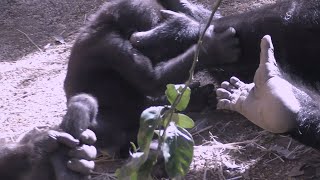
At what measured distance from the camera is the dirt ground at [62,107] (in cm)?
176

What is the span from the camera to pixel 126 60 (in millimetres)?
1841

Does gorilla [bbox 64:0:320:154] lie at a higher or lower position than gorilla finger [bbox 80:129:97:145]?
higher

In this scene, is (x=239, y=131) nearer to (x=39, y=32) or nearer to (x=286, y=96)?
(x=286, y=96)

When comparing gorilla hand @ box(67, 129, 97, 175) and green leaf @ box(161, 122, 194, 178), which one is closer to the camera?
green leaf @ box(161, 122, 194, 178)

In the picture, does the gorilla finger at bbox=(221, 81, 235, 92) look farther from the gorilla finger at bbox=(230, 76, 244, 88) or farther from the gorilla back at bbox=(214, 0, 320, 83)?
the gorilla back at bbox=(214, 0, 320, 83)

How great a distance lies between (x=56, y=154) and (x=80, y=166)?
0.09m

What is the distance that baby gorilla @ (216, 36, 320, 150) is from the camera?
59.6 inches

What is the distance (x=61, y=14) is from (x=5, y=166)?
65.0 inches

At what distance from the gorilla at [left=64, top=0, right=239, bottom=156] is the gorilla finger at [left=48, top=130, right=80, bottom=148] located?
15cm

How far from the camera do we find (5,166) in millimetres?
1664

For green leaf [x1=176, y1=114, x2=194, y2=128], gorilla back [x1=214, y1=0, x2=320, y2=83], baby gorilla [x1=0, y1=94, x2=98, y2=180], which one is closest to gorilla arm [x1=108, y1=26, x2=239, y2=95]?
gorilla back [x1=214, y1=0, x2=320, y2=83]

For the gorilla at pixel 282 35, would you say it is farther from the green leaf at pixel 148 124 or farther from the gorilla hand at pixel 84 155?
the green leaf at pixel 148 124

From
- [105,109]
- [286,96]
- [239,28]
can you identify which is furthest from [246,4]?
[286,96]

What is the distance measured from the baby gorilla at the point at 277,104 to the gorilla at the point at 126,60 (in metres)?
0.20
